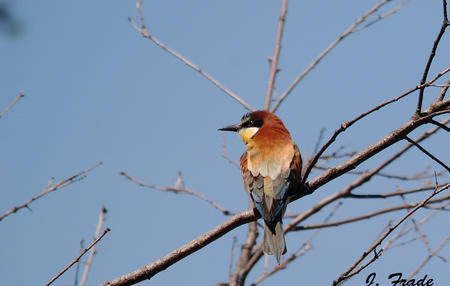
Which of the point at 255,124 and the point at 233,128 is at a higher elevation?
the point at 233,128

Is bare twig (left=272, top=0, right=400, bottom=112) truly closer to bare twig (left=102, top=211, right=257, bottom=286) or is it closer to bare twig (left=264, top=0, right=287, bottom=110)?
bare twig (left=264, top=0, right=287, bottom=110)

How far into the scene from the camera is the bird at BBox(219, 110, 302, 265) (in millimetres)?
3205

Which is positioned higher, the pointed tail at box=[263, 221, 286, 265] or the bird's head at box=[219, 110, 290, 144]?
the bird's head at box=[219, 110, 290, 144]

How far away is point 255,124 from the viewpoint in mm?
4188

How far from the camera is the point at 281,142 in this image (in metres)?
3.73

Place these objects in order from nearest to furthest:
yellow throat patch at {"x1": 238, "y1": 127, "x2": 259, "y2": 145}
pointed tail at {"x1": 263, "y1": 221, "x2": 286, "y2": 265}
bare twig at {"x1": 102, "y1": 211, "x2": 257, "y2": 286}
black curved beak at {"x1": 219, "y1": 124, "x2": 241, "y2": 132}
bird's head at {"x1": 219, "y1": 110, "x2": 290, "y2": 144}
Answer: bare twig at {"x1": 102, "y1": 211, "x2": 257, "y2": 286} → pointed tail at {"x1": 263, "y1": 221, "x2": 286, "y2": 265} → bird's head at {"x1": 219, "y1": 110, "x2": 290, "y2": 144} → yellow throat patch at {"x1": 238, "y1": 127, "x2": 259, "y2": 145} → black curved beak at {"x1": 219, "y1": 124, "x2": 241, "y2": 132}

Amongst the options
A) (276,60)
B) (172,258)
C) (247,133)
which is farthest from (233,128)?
(172,258)

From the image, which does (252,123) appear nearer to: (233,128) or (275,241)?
(233,128)

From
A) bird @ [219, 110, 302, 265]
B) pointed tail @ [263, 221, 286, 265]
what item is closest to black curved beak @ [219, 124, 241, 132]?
bird @ [219, 110, 302, 265]

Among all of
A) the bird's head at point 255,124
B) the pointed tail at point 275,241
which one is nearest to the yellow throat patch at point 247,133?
the bird's head at point 255,124

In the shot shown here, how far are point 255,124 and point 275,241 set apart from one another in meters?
1.20

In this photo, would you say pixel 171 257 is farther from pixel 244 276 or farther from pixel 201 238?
pixel 244 276

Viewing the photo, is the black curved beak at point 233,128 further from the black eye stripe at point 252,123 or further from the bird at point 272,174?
the bird at point 272,174

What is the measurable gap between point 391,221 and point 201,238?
1.61 meters
